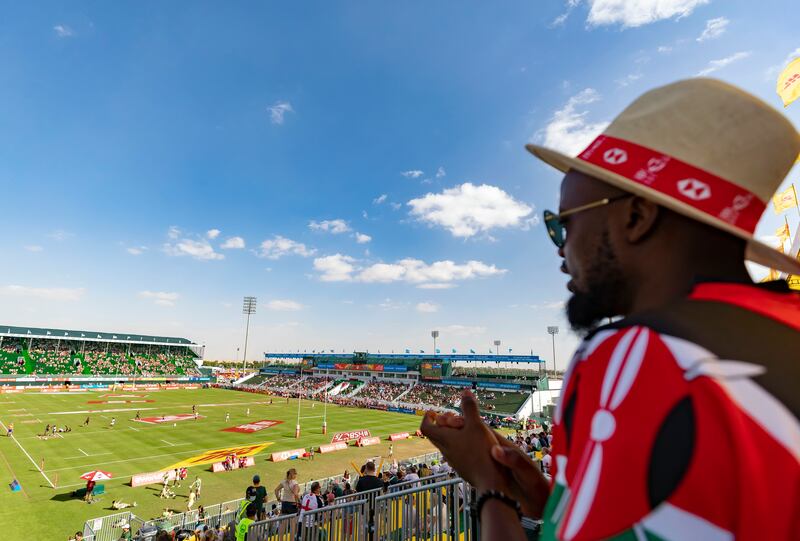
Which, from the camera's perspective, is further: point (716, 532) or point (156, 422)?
point (156, 422)

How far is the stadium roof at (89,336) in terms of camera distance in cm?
8256

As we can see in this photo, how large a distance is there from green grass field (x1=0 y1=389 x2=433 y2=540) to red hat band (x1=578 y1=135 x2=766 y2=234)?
24095mm

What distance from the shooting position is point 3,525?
56.4 feet

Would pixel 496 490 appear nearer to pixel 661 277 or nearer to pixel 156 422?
pixel 661 277

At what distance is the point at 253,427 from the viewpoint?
140ft

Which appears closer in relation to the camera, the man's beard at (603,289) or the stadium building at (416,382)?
the man's beard at (603,289)

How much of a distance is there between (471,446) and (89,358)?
364ft

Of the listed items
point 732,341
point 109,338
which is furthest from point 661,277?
point 109,338

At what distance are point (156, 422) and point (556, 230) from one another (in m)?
51.4

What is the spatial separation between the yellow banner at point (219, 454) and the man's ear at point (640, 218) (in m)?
32.3

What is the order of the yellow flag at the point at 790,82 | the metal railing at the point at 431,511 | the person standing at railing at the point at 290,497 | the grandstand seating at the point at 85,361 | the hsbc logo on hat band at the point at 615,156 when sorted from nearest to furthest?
the hsbc logo on hat band at the point at 615,156 < the metal railing at the point at 431,511 < the person standing at railing at the point at 290,497 < the yellow flag at the point at 790,82 < the grandstand seating at the point at 85,361

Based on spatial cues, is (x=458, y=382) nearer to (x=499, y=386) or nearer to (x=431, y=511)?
(x=499, y=386)

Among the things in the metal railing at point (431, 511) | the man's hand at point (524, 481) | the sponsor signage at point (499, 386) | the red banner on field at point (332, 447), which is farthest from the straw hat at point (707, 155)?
the sponsor signage at point (499, 386)

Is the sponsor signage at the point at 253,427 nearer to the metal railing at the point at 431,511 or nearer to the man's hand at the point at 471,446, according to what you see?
the metal railing at the point at 431,511
